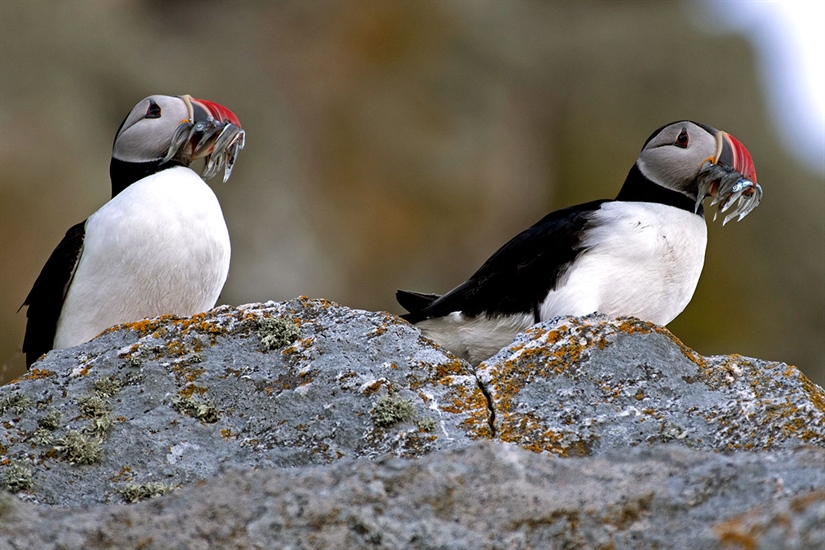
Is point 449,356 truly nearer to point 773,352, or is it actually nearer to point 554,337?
point 554,337

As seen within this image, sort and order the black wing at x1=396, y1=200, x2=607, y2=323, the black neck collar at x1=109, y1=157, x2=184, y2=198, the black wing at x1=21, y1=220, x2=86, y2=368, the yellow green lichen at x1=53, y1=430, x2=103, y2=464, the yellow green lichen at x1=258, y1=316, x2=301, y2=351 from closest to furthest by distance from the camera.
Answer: the yellow green lichen at x1=53, y1=430, x2=103, y2=464
the yellow green lichen at x1=258, y1=316, x2=301, y2=351
the black wing at x1=396, y1=200, x2=607, y2=323
the black wing at x1=21, y1=220, x2=86, y2=368
the black neck collar at x1=109, y1=157, x2=184, y2=198

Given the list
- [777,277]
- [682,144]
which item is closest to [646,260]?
[682,144]

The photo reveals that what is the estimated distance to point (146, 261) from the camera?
6.02m

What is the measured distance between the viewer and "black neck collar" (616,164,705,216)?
6258 millimetres

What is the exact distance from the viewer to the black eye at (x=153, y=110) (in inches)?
261

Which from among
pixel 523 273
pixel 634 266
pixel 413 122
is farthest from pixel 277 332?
pixel 413 122

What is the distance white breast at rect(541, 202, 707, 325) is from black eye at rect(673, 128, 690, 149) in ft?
1.32

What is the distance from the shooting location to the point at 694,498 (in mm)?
3023

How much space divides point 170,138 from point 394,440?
3.13 meters

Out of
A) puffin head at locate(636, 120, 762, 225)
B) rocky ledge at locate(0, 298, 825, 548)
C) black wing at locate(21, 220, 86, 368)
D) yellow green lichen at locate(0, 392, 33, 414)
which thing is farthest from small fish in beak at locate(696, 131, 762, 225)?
yellow green lichen at locate(0, 392, 33, 414)

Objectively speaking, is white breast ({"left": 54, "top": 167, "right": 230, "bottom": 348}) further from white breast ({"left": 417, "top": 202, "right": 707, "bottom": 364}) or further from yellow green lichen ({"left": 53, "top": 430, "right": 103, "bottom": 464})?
yellow green lichen ({"left": 53, "top": 430, "right": 103, "bottom": 464})

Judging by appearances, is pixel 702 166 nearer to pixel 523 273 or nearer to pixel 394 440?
pixel 523 273

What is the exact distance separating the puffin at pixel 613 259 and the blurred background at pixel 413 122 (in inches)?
393

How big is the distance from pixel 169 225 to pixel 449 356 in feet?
6.91
